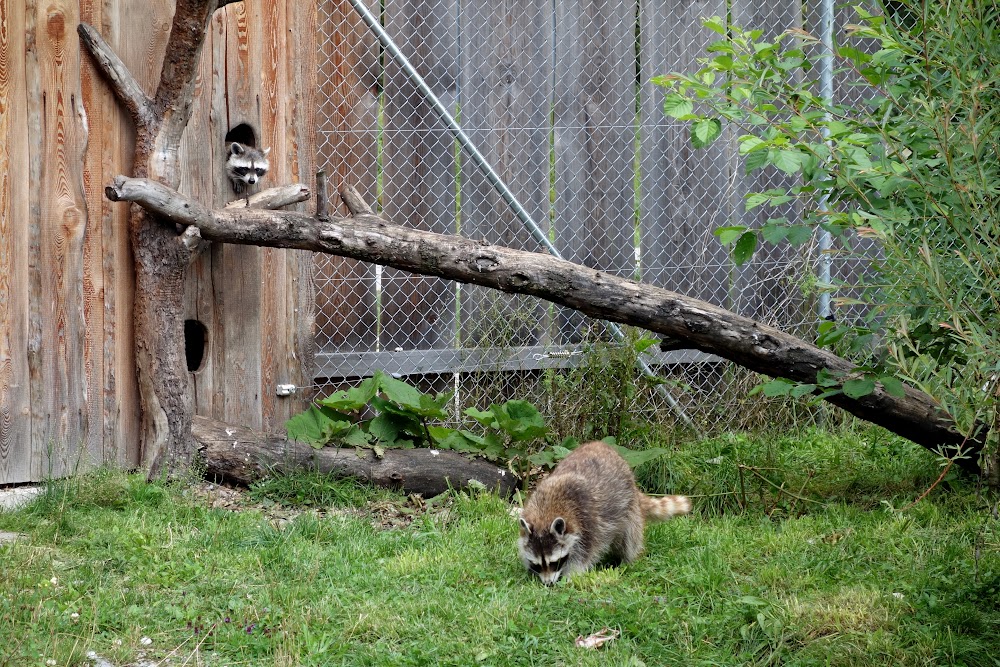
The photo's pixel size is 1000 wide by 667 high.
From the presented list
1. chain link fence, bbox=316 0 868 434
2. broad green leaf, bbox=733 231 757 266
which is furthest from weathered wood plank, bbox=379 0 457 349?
broad green leaf, bbox=733 231 757 266

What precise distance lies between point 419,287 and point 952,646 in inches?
189

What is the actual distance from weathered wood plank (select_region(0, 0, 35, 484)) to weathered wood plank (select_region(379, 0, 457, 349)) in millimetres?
2537

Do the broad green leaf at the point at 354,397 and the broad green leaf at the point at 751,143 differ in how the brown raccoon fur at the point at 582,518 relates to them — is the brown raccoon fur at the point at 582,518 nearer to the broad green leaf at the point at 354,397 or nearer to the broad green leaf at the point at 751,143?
the broad green leaf at the point at 354,397

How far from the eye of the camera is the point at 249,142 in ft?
22.5

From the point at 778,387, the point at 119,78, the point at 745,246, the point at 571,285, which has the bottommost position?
the point at 778,387

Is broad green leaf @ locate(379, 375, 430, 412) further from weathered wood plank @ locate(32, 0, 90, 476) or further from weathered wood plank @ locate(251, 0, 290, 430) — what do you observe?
weathered wood plank @ locate(32, 0, 90, 476)

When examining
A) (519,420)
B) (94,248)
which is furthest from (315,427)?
(94,248)

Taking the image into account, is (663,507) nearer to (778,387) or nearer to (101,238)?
(778,387)

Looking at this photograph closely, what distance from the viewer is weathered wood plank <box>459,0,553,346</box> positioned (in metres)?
7.66

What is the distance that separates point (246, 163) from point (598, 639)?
3.93m

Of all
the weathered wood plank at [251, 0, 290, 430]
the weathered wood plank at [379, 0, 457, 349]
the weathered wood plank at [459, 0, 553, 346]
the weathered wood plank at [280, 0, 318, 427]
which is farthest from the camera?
the weathered wood plank at [459, 0, 553, 346]

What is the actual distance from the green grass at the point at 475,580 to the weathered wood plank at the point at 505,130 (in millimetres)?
1902

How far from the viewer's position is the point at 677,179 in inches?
325

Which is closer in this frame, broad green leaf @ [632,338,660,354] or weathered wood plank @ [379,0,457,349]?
broad green leaf @ [632,338,660,354]
